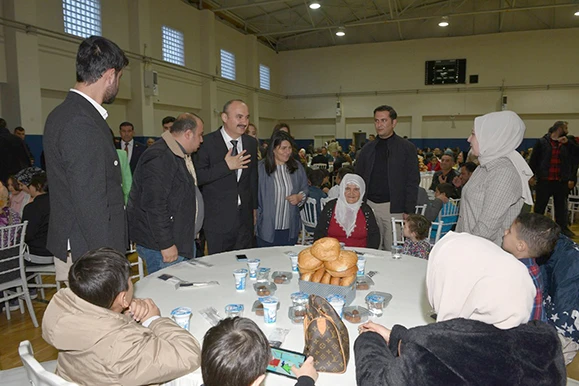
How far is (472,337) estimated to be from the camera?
1.09 meters

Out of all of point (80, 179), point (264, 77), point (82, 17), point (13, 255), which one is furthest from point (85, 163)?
point (264, 77)

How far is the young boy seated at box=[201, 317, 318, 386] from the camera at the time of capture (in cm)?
104

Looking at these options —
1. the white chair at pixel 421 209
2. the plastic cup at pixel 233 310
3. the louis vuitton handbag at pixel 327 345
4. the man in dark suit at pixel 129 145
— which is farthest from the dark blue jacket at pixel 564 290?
the man in dark suit at pixel 129 145

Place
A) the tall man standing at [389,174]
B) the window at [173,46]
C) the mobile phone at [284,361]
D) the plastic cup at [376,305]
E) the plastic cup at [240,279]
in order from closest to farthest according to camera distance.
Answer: the mobile phone at [284,361] < the plastic cup at [376,305] < the plastic cup at [240,279] < the tall man standing at [389,174] < the window at [173,46]

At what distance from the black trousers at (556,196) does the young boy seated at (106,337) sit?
677 cm

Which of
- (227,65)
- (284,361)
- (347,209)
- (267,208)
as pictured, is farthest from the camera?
(227,65)

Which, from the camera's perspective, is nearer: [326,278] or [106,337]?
[106,337]

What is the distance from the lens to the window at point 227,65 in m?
14.6

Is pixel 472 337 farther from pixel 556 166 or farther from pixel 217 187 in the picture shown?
pixel 556 166

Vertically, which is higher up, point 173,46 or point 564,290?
point 173,46

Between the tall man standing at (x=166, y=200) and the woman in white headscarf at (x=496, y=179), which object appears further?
the tall man standing at (x=166, y=200)

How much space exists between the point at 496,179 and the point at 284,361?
1.63 meters

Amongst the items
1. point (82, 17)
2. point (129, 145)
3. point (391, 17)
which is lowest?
point (129, 145)

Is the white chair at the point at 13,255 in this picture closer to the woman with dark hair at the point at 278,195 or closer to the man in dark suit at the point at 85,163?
the man in dark suit at the point at 85,163
